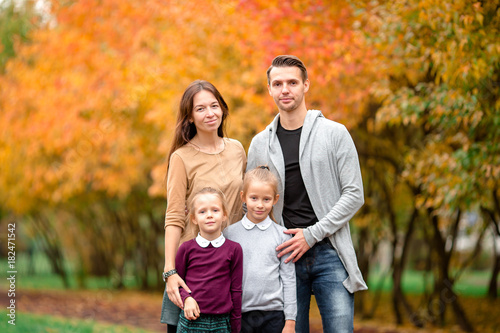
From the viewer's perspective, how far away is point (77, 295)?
17.6m

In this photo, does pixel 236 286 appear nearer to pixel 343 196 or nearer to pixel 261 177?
pixel 261 177

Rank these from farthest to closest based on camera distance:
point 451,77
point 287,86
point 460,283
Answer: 1. point 460,283
2. point 451,77
3. point 287,86

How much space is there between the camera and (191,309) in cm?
307

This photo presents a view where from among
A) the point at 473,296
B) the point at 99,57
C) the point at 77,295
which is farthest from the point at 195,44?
the point at 77,295

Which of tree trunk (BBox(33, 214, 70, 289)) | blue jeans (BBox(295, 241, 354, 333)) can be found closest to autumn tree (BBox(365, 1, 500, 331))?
blue jeans (BBox(295, 241, 354, 333))

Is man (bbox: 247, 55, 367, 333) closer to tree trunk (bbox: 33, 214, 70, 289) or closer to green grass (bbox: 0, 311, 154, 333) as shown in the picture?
green grass (bbox: 0, 311, 154, 333)

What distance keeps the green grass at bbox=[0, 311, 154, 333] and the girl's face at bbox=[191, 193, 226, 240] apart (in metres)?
7.42

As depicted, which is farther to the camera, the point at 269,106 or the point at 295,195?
the point at 269,106

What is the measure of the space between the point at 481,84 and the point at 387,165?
5.75m

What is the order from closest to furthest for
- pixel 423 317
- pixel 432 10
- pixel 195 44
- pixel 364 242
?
pixel 432 10 → pixel 195 44 → pixel 423 317 → pixel 364 242

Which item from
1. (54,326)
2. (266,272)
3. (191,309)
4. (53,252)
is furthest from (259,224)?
(53,252)

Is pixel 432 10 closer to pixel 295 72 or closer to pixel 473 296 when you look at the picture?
pixel 295 72

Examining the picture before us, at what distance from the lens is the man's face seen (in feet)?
10.8

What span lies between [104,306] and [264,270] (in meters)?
13.0
